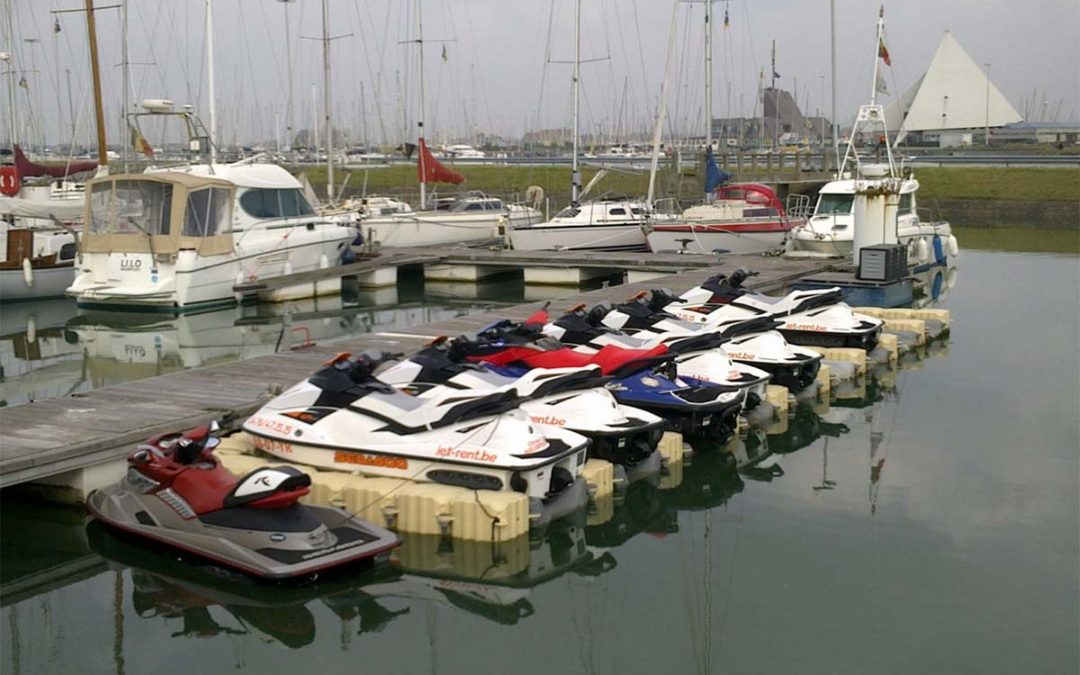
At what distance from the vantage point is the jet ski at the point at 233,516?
806 cm

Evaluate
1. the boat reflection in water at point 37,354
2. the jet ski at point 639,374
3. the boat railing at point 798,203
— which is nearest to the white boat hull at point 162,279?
the boat reflection in water at point 37,354

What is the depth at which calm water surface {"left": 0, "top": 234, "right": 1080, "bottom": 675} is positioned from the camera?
7.47 m

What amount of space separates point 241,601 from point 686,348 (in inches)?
249

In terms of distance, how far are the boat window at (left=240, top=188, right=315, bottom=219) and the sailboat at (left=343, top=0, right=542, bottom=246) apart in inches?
193

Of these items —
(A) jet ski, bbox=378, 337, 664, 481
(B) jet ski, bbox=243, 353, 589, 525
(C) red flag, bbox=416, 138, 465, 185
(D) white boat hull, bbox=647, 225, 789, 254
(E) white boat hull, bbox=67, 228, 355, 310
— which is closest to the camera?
(B) jet ski, bbox=243, 353, 589, 525

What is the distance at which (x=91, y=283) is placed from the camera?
22.6 metres

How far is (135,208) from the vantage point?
893 inches

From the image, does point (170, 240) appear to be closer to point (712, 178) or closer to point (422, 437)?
point (422, 437)

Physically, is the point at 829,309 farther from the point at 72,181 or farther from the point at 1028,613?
the point at 72,181

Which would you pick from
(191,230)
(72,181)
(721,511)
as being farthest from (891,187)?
(72,181)

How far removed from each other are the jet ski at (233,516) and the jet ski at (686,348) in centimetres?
478

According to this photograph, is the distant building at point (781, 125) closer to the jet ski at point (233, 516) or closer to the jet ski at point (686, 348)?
the jet ski at point (686, 348)

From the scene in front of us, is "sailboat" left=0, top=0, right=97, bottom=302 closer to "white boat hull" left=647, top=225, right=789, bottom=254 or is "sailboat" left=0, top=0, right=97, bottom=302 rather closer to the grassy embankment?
the grassy embankment

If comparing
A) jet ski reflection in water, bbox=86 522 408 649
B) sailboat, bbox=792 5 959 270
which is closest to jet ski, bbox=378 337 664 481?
jet ski reflection in water, bbox=86 522 408 649
